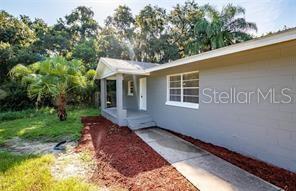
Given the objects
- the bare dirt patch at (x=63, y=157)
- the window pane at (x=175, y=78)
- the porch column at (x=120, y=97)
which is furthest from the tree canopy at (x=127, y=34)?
the window pane at (x=175, y=78)

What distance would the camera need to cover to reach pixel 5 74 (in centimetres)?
1500

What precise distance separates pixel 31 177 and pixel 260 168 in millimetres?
4985

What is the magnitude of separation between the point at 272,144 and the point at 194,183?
220cm

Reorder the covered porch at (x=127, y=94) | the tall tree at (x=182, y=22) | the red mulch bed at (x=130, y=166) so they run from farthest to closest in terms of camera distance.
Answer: the tall tree at (x=182, y=22), the covered porch at (x=127, y=94), the red mulch bed at (x=130, y=166)

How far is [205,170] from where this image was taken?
4141mm

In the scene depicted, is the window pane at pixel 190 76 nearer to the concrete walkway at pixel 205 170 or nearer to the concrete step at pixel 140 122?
the concrete walkway at pixel 205 170

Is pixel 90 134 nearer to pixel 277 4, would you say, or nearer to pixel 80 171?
pixel 80 171

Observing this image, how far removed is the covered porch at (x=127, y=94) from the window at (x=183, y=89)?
1.64 metres

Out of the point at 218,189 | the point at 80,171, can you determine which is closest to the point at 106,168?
the point at 80,171

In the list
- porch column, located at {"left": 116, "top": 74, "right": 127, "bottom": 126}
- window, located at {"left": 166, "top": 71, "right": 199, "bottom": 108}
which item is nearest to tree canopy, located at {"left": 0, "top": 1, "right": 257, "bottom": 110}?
porch column, located at {"left": 116, "top": 74, "right": 127, "bottom": 126}

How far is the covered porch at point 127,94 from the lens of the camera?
338 inches

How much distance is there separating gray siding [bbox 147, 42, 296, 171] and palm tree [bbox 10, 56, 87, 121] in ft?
19.4

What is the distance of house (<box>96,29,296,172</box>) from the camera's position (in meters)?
4.05

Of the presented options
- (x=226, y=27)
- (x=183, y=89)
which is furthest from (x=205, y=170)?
(x=226, y=27)
